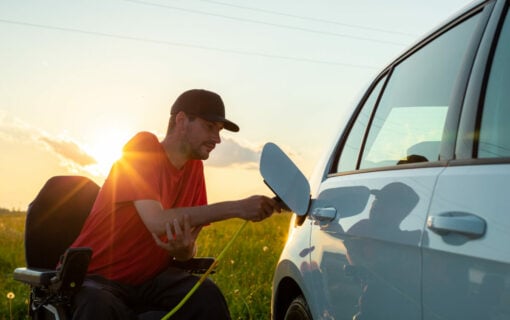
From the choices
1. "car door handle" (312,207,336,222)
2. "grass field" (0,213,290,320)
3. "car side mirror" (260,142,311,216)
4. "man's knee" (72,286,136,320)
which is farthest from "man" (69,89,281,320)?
"grass field" (0,213,290,320)

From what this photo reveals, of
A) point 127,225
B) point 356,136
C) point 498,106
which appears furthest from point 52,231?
point 498,106

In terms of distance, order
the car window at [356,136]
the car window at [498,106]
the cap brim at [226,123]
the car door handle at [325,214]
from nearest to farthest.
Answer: the car window at [498,106] → the car door handle at [325,214] → the car window at [356,136] → the cap brim at [226,123]

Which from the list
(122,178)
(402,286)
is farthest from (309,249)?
(122,178)

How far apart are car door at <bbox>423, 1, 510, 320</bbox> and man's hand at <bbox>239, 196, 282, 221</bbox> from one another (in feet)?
4.47

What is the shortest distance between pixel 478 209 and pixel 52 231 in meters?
Result: 2.98

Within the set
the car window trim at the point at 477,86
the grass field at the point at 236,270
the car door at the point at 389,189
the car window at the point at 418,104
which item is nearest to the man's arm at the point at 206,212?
the car door at the point at 389,189

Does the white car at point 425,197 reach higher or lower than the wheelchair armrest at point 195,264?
higher

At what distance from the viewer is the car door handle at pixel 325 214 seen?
292 centimetres

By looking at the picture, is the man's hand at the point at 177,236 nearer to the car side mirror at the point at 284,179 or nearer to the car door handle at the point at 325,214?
the car side mirror at the point at 284,179

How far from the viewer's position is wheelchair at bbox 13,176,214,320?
13.1 feet

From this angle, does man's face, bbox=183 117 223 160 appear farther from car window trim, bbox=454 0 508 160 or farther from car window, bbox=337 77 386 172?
car window trim, bbox=454 0 508 160

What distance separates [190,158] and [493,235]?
2606 mm

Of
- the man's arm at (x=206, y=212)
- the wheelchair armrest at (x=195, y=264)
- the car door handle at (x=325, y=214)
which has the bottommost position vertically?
the wheelchair armrest at (x=195, y=264)

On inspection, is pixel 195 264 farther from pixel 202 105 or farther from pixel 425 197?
pixel 425 197
